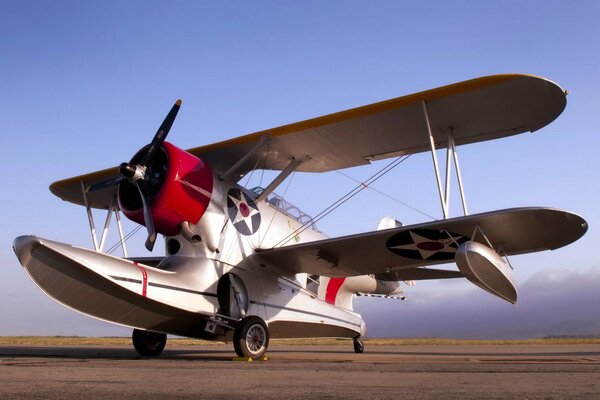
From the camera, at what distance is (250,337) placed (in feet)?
34.5

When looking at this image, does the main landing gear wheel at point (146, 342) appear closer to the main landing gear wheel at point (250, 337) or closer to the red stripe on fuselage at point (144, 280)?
the main landing gear wheel at point (250, 337)

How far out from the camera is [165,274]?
402 inches

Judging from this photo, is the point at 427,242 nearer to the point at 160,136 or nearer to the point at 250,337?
the point at 250,337

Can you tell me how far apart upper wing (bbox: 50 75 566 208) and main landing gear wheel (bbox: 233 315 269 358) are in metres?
3.76

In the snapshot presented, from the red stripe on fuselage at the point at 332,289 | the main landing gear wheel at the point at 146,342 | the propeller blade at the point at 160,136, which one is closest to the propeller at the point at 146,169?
the propeller blade at the point at 160,136

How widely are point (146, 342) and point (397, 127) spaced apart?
22.8 ft

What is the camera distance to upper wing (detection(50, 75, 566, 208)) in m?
10.3

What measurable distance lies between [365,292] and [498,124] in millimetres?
7011

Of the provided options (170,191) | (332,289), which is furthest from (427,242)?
(170,191)

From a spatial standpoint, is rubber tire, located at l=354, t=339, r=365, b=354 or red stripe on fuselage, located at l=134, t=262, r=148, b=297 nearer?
red stripe on fuselage, located at l=134, t=262, r=148, b=297

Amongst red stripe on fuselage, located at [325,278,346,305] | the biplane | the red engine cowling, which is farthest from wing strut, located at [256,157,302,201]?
red stripe on fuselage, located at [325,278,346,305]

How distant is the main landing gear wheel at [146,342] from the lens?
38.2 feet

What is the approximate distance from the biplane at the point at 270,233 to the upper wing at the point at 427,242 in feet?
0.12

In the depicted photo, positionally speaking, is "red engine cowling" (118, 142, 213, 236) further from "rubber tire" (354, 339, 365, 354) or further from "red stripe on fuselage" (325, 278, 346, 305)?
"rubber tire" (354, 339, 365, 354)
